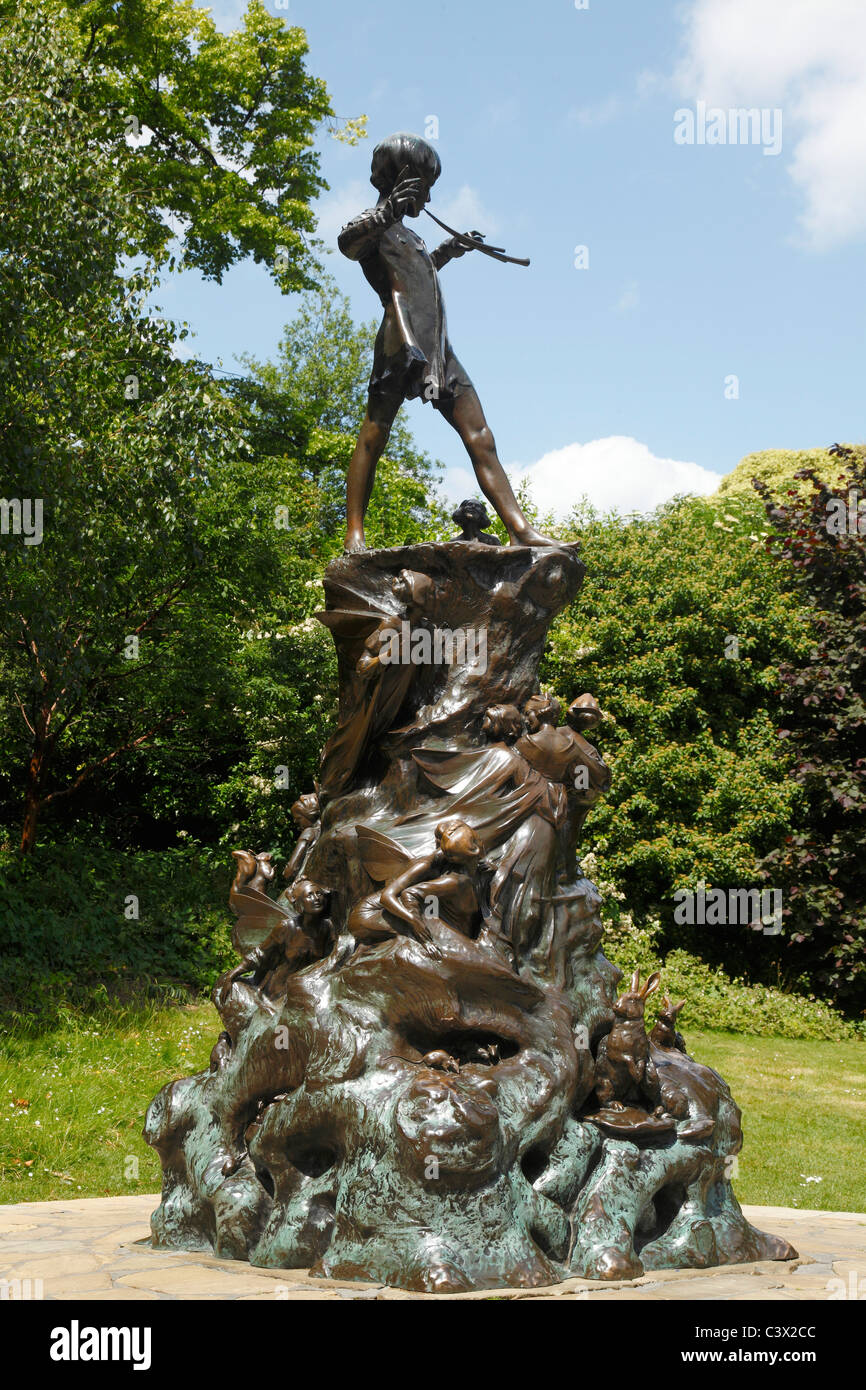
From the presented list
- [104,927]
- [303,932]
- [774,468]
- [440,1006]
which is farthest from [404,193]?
[774,468]

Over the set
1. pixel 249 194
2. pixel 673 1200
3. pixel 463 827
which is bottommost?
pixel 673 1200

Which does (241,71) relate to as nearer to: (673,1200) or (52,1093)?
(52,1093)

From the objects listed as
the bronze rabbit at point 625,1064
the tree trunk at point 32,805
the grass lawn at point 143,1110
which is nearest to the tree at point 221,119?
the tree trunk at point 32,805

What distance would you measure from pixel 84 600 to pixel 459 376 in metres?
5.71

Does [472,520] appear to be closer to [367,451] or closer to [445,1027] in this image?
[367,451]

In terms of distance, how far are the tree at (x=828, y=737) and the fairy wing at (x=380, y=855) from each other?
1119cm

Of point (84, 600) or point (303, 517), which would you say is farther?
point (303, 517)

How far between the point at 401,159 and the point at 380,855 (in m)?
3.60

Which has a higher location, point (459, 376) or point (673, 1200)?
point (459, 376)

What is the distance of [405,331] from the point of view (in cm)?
608

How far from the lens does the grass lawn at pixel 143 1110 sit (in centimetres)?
819

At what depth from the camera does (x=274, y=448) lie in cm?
2103

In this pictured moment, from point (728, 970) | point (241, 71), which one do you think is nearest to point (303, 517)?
point (241, 71)
